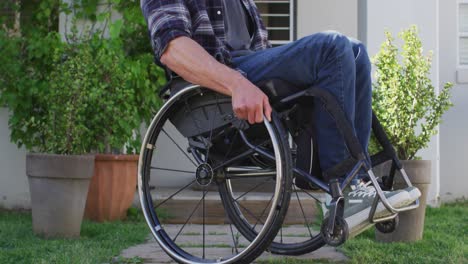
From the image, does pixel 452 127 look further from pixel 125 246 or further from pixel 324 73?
pixel 324 73

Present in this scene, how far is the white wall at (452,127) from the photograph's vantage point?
17.3ft

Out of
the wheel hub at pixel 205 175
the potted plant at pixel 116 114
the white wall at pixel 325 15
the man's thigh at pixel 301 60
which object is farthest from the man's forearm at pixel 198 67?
the white wall at pixel 325 15

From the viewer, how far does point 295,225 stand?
3.85 metres

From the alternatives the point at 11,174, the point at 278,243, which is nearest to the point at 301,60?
the point at 278,243

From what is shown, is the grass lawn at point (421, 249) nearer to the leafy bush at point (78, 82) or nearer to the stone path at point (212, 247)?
the stone path at point (212, 247)

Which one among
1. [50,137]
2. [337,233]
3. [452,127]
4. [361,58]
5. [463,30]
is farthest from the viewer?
[463,30]

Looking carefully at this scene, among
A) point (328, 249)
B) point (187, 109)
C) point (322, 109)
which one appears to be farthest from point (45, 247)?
point (322, 109)

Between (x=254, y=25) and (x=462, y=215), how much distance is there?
2.39 m

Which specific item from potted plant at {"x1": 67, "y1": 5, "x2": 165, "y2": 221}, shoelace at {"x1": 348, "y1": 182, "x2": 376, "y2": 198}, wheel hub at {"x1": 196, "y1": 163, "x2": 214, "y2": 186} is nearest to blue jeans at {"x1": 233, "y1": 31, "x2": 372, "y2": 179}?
shoelace at {"x1": 348, "y1": 182, "x2": 376, "y2": 198}

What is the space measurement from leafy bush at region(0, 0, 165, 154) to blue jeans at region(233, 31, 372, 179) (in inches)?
65.1

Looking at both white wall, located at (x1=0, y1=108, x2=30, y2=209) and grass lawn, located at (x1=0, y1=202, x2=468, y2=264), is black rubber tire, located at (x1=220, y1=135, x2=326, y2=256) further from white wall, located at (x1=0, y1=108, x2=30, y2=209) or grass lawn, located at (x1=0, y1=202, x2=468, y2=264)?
white wall, located at (x1=0, y1=108, x2=30, y2=209)

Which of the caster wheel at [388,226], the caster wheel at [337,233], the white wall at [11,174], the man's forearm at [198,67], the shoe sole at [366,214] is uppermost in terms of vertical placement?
the man's forearm at [198,67]

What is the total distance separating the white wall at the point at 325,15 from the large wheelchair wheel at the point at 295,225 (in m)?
1.70

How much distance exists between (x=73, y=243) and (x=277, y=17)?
346 centimetres
